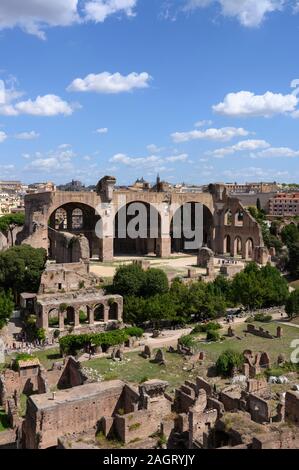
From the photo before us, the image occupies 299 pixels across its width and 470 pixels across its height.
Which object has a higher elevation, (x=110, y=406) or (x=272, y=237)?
(x=272, y=237)

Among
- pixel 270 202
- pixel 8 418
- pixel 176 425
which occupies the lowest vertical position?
pixel 8 418

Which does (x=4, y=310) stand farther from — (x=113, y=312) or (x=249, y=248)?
(x=249, y=248)

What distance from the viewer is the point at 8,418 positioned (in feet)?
67.8

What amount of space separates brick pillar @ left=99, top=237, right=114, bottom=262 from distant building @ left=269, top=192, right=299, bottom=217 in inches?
2085

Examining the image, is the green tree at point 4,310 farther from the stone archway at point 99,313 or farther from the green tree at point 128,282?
the green tree at point 128,282

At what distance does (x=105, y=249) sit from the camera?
55250 millimetres

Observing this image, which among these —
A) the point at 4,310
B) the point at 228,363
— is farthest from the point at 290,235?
the point at 4,310

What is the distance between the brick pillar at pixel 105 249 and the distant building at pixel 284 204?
5297 centimetres

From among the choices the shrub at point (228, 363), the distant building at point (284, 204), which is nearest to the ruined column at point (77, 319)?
the shrub at point (228, 363)

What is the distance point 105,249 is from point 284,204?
56278 millimetres

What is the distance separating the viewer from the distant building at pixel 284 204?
326 feet
